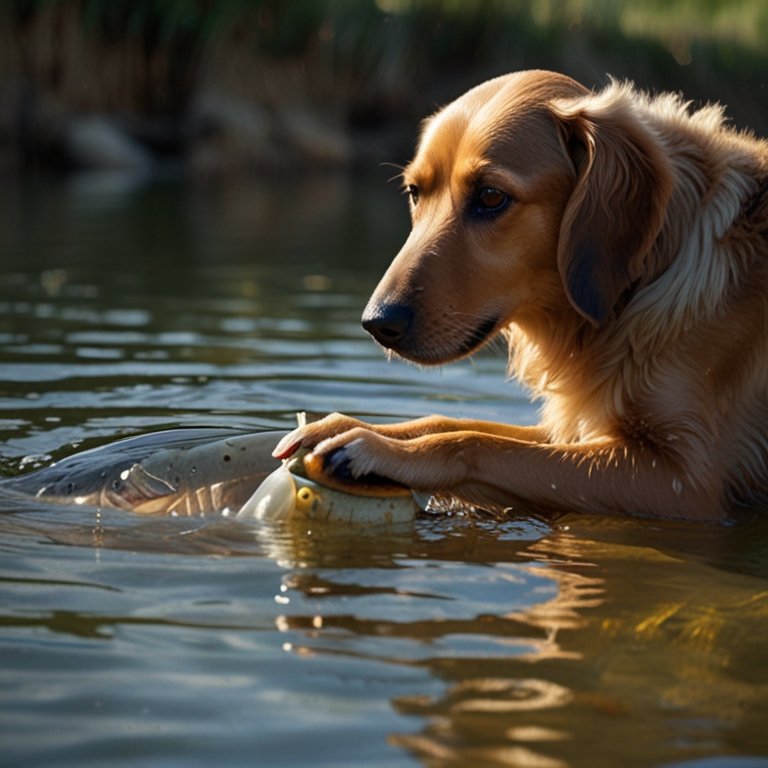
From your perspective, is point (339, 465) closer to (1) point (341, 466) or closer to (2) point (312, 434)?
(1) point (341, 466)

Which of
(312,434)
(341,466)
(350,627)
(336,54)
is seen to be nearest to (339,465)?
(341,466)

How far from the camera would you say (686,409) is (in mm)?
4871

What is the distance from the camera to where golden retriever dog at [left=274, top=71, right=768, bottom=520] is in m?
4.79

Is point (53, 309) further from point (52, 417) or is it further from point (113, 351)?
point (52, 417)

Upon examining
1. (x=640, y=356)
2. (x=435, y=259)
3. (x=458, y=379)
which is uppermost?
(x=435, y=259)

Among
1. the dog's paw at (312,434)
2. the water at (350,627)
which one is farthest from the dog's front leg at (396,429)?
the water at (350,627)

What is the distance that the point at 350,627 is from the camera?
11.9 feet

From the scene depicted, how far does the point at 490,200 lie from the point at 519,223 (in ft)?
0.42

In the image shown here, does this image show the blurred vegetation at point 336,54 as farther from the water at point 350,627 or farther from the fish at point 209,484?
the fish at point 209,484

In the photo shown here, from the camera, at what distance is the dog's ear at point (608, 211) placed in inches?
190

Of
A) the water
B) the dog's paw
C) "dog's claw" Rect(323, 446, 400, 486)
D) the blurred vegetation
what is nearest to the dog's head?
the dog's paw

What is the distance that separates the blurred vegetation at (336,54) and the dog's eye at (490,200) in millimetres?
17598

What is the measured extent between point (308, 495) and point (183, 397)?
236 centimetres

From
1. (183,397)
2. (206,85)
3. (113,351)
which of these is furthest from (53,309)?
(206,85)
